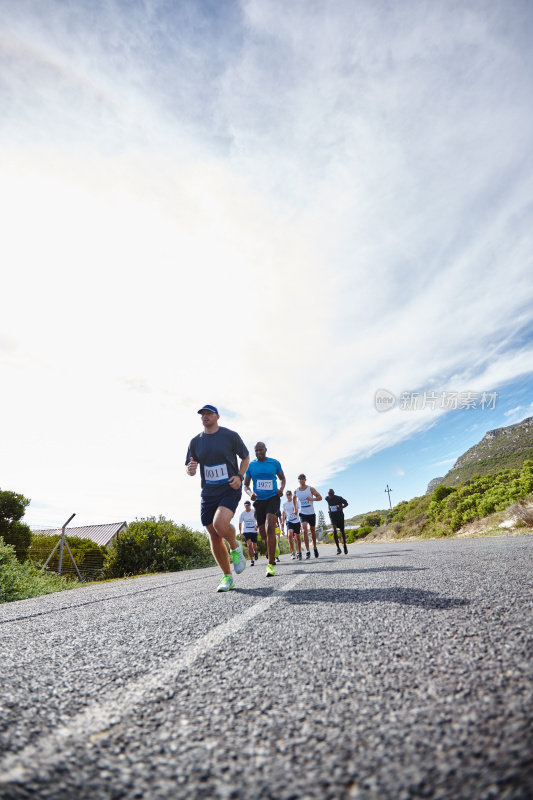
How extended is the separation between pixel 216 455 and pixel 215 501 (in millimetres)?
546

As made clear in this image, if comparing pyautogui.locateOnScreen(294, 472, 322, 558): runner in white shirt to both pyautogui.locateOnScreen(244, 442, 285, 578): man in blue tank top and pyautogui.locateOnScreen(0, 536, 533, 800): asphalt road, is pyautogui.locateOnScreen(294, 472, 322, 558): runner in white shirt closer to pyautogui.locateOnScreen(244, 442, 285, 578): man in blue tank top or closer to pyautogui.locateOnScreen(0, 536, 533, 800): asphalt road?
pyautogui.locateOnScreen(244, 442, 285, 578): man in blue tank top

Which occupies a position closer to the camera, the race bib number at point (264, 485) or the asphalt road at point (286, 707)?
the asphalt road at point (286, 707)

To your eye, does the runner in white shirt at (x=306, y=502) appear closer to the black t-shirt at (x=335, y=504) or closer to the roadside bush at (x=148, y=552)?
the black t-shirt at (x=335, y=504)

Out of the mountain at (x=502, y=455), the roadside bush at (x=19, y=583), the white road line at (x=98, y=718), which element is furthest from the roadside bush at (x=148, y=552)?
the mountain at (x=502, y=455)

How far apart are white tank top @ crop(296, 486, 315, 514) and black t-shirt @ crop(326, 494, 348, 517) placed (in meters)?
0.76

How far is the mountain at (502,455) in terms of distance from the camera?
54531mm

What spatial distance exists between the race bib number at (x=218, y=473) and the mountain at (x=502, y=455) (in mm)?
44517

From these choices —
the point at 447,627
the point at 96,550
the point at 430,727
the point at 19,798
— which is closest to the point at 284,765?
the point at 430,727

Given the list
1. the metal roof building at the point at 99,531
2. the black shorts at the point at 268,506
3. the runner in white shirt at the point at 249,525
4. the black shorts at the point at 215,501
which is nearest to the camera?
the black shorts at the point at 215,501

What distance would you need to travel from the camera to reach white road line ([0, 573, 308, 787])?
1103mm

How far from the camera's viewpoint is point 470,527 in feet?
54.8

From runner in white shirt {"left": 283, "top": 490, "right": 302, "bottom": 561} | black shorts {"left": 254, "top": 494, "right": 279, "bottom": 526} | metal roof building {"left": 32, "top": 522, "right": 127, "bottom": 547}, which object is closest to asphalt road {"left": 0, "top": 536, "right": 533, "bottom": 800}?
black shorts {"left": 254, "top": 494, "right": 279, "bottom": 526}

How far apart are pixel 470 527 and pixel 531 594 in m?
16.0

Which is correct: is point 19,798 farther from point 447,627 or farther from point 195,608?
point 195,608
